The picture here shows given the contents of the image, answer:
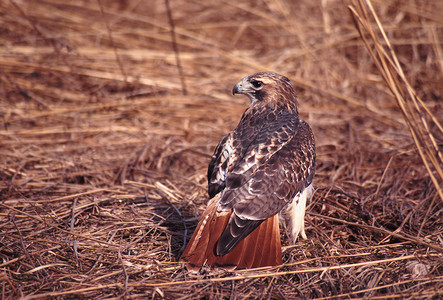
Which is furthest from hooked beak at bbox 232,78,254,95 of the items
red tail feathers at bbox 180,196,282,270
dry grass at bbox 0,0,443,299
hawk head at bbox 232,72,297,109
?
red tail feathers at bbox 180,196,282,270

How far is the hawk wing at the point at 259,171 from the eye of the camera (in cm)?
311

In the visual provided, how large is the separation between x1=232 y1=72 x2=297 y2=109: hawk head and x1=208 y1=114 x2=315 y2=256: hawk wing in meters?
0.21

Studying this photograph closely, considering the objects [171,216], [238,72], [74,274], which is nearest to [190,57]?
[238,72]

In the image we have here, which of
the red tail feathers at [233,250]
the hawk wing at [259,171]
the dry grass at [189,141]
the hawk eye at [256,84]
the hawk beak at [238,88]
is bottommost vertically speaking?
the dry grass at [189,141]

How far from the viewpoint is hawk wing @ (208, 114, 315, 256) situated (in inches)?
123

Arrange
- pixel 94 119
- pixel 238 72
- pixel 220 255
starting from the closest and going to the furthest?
1. pixel 220 255
2. pixel 94 119
3. pixel 238 72

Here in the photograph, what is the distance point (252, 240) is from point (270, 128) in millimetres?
924

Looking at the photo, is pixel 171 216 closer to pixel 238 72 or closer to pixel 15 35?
pixel 238 72

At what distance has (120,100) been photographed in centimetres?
621

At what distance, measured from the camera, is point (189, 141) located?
5617mm

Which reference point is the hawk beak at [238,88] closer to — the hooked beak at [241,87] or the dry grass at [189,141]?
the hooked beak at [241,87]

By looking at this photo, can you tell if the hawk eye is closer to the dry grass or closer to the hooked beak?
the hooked beak

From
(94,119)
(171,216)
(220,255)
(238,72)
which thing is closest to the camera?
(220,255)

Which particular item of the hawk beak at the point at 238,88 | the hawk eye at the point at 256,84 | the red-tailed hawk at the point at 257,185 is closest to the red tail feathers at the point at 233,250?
the red-tailed hawk at the point at 257,185
